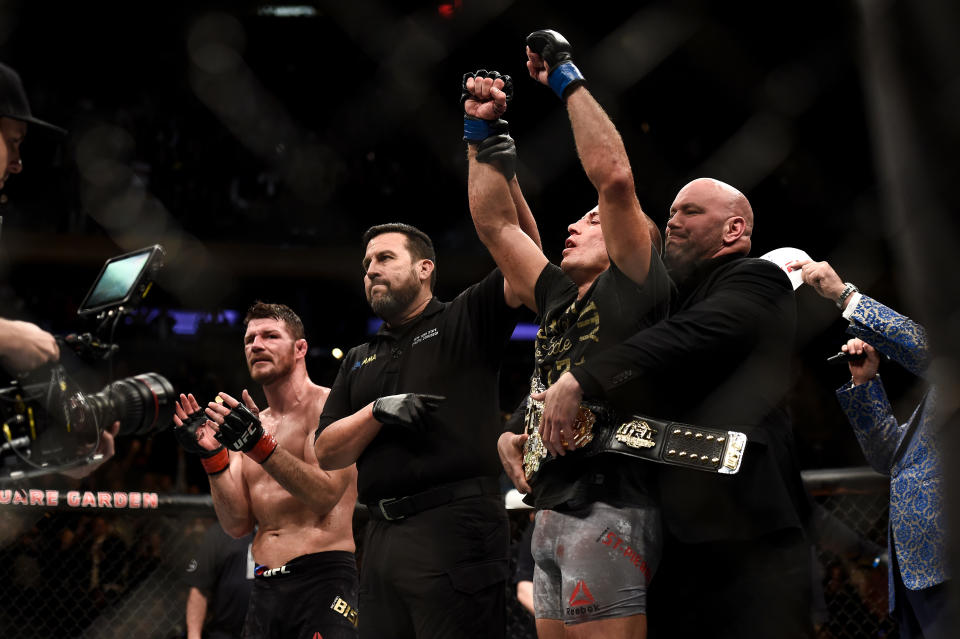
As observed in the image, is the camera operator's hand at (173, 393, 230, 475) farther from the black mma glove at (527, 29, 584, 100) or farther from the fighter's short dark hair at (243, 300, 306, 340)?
the black mma glove at (527, 29, 584, 100)

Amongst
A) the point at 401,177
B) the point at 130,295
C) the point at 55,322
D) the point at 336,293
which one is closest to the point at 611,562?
the point at 130,295

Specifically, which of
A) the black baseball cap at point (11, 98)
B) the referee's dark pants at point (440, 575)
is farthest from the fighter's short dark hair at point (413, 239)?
the black baseball cap at point (11, 98)

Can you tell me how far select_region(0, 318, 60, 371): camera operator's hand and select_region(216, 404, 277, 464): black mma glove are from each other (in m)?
0.75

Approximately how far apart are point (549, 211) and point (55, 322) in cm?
448

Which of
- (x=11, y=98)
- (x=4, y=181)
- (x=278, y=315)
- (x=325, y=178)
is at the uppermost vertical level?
(x=325, y=178)

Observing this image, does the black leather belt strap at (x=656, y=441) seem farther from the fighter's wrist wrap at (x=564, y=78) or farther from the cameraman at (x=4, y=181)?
the cameraman at (x=4, y=181)

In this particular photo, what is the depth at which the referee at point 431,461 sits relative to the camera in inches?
82.4

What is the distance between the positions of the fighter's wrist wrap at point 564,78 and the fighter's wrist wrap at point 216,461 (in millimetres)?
1689

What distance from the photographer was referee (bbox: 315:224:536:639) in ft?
6.87

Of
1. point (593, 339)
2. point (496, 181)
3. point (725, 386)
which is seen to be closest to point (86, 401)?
point (496, 181)

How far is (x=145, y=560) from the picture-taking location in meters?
5.24

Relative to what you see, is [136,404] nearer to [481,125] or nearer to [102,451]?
[102,451]

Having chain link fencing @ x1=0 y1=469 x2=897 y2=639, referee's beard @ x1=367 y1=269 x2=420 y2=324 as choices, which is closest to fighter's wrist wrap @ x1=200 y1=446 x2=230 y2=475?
chain link fencing @ x1=0 y1=469 x2=897 y2=639

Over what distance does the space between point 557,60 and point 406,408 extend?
857 millimetres
